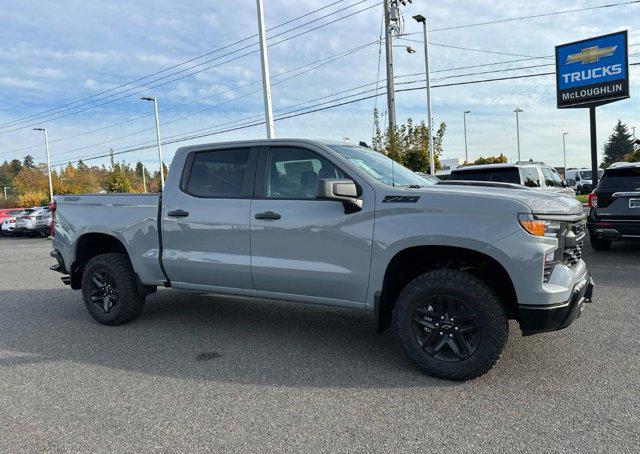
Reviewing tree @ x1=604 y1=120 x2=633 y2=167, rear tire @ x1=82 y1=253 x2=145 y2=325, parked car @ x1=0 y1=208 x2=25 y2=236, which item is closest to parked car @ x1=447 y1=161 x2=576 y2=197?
rear tire @ x1=82 y1=253 x2=145 y2=325

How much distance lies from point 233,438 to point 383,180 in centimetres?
237

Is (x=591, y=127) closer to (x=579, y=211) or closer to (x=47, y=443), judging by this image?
(x=579, y=211)

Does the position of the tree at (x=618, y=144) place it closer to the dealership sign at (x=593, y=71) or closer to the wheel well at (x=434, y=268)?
the dealership sign at (x=593, y=71)

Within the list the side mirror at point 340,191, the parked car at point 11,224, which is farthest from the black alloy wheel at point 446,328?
the parked car at point 11,224

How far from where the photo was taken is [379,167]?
15.2 feet

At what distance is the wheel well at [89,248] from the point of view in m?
5.76

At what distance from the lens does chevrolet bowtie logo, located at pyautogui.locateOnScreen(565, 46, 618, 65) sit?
14961mm

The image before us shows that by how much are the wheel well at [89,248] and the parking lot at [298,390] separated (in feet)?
1.91

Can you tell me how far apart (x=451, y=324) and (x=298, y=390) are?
4.08ft

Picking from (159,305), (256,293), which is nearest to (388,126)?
(159,305)

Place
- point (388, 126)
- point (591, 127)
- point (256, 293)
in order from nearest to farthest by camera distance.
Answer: point (256, 293), point (591, 127), point (388, 126)

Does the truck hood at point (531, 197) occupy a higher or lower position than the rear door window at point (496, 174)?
lower

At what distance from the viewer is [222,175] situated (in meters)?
4.94

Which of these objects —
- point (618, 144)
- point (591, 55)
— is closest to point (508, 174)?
point (591, 55)
